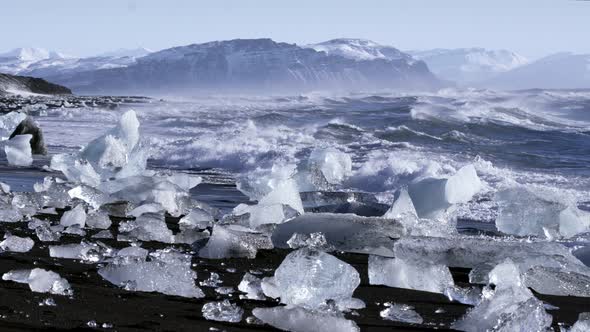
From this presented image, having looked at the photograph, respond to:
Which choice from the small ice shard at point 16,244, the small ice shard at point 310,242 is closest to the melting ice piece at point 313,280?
the small ice shard at point 310,242

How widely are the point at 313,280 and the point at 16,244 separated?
1.39 meters

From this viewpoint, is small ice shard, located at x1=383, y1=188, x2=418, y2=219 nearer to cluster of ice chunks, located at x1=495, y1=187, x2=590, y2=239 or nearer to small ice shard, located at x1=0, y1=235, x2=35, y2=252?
cluster of ice chunks, located at x1=495, y1=187, x2=590, y2=239

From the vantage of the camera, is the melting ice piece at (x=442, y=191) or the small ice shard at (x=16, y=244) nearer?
the small ice shard at (x=16, y=244)

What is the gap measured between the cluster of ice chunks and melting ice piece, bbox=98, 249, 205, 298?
2.74 metres

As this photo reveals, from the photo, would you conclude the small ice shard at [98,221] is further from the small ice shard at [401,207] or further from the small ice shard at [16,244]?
the small ice shard at [401,207]

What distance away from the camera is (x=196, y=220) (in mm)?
4434

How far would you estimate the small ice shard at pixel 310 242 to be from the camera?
3.75 metres

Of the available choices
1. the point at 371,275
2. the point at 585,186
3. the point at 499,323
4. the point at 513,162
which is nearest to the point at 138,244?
the point at 371,275

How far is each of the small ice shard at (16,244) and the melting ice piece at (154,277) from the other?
0.53 metres

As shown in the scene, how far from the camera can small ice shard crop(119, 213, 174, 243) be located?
12.3ft

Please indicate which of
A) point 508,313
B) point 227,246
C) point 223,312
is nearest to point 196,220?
point 227,246

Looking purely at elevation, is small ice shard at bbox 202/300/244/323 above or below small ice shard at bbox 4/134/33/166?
above

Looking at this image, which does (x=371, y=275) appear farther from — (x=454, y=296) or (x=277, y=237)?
(x=277, y=237)

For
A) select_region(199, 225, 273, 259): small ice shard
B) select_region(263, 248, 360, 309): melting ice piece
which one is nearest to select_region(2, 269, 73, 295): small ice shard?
select_region(263, 248, 360, 309): melting ice piece
